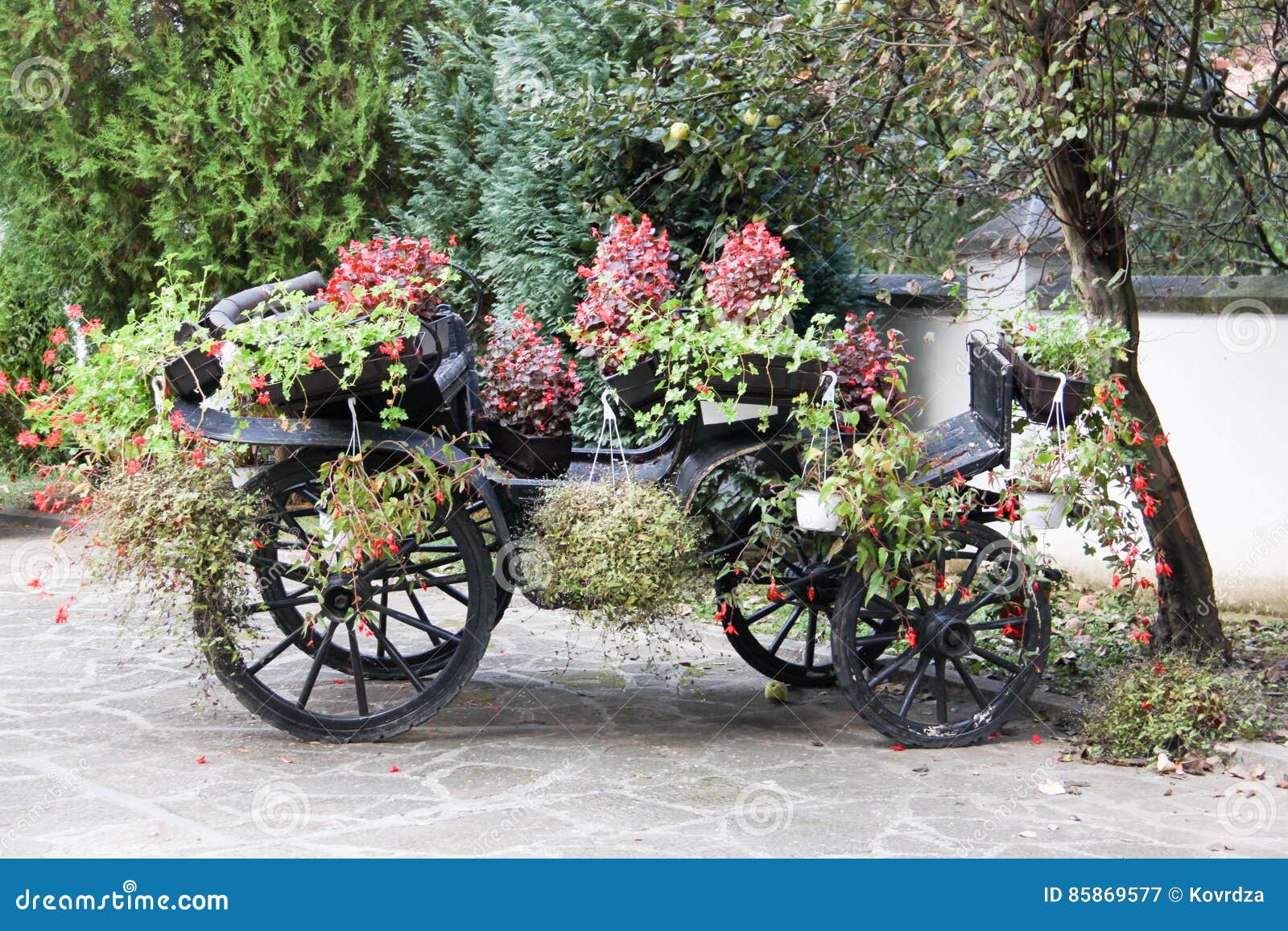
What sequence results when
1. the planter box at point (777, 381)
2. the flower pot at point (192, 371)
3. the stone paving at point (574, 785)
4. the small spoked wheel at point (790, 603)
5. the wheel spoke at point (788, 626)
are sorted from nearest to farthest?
the stone paving at point (574, 785), the flower pot at point (192, 371), the planter box at point (777, 381), the small spoked wheel at point (790, 603), the wheel spoke at point (788, 626)

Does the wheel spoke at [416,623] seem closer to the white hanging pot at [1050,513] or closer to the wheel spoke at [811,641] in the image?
the wheel spoke at [811,641]

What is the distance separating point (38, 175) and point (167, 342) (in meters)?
7.45

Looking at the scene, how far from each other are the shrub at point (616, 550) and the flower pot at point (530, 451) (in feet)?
1.58

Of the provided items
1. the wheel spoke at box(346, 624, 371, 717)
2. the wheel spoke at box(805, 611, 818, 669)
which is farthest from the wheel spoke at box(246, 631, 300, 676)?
the wheel spoke at box(805, 611, 818, 669)

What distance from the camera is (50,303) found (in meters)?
11.7

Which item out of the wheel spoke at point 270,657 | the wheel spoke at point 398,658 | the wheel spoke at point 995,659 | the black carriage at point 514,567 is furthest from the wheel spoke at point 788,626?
the wheel spoke at point 270,657

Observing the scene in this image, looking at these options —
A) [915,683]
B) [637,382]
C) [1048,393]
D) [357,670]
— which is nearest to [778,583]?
[915,683]

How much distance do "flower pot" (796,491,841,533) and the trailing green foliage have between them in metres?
6.65

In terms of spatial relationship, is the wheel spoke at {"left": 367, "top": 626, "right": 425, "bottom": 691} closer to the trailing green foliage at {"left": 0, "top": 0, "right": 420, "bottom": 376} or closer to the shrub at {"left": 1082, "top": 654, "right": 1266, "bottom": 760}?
the shrub at {"left": 1082, "top": 654, "right": 1266, "bottom": 760}

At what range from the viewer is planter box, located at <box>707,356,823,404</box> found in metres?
4.58

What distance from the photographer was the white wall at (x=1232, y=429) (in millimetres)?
7012

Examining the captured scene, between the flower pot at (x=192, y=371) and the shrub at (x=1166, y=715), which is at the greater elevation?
the flower pot at (x=192, y=371)

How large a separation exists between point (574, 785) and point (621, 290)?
181cm

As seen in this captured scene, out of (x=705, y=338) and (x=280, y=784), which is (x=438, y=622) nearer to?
(x=280, y=784)
